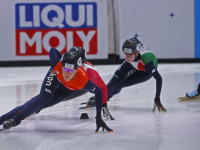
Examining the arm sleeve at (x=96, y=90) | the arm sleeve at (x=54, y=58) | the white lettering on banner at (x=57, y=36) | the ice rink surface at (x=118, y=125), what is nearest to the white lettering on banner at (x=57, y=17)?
the white lettering on banner at (x=57, y=36)

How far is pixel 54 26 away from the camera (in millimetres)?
10094

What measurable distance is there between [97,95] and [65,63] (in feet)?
1.44

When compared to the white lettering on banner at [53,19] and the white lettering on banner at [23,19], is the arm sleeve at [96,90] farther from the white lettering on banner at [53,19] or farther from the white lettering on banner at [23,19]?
the white lettering on banner at [23,19]

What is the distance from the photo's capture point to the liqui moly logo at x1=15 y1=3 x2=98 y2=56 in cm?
1005

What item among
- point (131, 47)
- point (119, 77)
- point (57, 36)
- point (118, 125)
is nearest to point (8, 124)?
point (118, 125)

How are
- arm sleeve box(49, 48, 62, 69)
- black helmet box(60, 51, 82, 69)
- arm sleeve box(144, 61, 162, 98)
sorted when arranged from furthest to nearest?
1. arm sleeve box(144, 61, 162, 98)
2. arm sleeve box(49, 48, 62, 69)
3. black helmet box(60, 51, 82, 69)

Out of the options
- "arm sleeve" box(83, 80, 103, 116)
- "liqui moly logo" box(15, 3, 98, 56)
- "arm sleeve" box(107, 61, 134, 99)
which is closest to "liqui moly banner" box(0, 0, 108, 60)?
"liqui moly logo" box(15, 3, 98, 56)

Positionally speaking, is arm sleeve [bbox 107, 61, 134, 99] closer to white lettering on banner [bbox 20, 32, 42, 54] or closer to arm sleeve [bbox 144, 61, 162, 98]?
arm sleeve [bbox 144, 61, 162, 98]

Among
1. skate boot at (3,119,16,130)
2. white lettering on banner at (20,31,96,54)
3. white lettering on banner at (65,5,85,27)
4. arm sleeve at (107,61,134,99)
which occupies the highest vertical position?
white lettering on banner at (65,5,85,27)

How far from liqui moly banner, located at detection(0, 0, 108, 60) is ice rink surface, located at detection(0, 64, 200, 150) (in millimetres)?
3125

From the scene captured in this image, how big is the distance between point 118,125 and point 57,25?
6.13 metres

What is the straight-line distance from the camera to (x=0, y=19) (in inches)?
399

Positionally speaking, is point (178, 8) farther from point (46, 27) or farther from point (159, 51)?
point (46, 27)

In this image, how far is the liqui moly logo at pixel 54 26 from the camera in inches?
396
